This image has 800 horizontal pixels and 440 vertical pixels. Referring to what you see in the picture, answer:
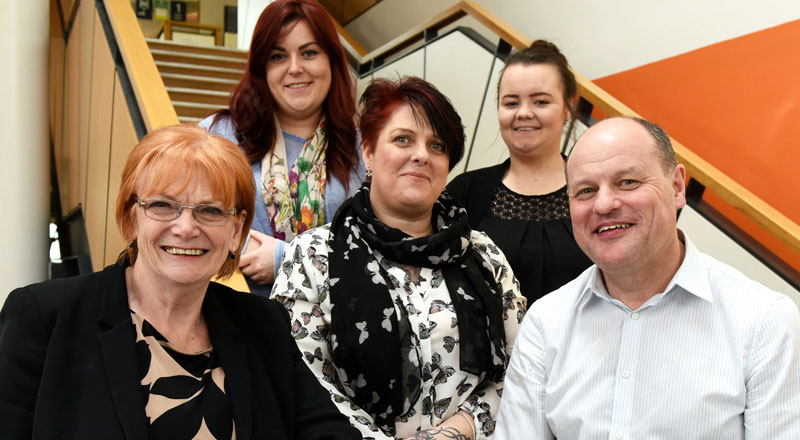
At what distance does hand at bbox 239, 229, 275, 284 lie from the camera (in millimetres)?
2158

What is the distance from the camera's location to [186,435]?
139 centimetres

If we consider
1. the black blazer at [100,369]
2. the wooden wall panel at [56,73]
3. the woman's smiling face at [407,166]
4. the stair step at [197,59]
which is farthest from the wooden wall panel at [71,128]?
the black blazer at [100,369]

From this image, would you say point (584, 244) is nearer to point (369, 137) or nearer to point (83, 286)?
point (369, 137)

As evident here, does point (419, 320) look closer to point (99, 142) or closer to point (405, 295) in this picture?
point (405, 295)

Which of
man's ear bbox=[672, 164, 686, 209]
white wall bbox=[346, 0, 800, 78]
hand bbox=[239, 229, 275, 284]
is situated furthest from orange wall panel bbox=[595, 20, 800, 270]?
hand bbox=[239, 229, 275, 284]

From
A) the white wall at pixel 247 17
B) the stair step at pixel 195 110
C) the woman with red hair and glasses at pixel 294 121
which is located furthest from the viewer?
the white wall at pixel 247 17

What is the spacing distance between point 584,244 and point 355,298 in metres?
0.62

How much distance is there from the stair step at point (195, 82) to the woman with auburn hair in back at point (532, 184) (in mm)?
4563

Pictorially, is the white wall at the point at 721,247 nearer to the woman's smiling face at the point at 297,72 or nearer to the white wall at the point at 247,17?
the woman's smiling face at the point at 297,72

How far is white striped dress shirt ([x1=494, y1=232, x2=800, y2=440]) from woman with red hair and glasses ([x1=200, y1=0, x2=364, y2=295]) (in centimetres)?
93

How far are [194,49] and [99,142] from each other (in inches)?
158

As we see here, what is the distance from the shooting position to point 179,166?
1.45m

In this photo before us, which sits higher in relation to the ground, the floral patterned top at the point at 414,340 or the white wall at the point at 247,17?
the white wall at the point at 247,17

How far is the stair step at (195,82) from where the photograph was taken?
21.4 feet
